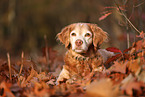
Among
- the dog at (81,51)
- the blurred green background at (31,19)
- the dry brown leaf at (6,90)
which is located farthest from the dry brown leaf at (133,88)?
the blurred green background at (31,19)

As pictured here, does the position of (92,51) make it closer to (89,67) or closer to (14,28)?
(89,67)

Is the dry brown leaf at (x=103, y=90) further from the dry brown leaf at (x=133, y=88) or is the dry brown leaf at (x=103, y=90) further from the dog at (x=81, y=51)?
the dog at (x=81, y=51)

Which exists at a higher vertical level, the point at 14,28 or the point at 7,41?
the point at 14,28

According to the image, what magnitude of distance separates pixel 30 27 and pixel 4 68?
12.3 meters

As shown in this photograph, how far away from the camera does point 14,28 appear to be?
15727mm

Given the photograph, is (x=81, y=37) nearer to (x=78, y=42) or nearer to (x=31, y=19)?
(x=78, y=42)

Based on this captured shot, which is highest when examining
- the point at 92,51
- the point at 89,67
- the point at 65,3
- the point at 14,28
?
the point at 65,3

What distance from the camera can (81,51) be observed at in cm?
330

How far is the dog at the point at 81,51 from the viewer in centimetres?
329

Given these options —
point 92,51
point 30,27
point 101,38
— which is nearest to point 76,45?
point 92,51

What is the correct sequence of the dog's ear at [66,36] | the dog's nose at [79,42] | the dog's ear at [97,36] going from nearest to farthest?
the dog's nose at [79,42], the dog's ear at [97,36], the dog's ear at [66,36]

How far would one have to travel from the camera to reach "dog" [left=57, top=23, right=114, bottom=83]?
3.29 meters

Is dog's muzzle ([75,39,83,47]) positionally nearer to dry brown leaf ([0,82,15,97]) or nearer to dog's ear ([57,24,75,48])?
dog's ear ([57,24,75,48])

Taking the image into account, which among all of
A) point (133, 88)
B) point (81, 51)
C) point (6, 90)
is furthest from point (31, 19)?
point (133, 88)
